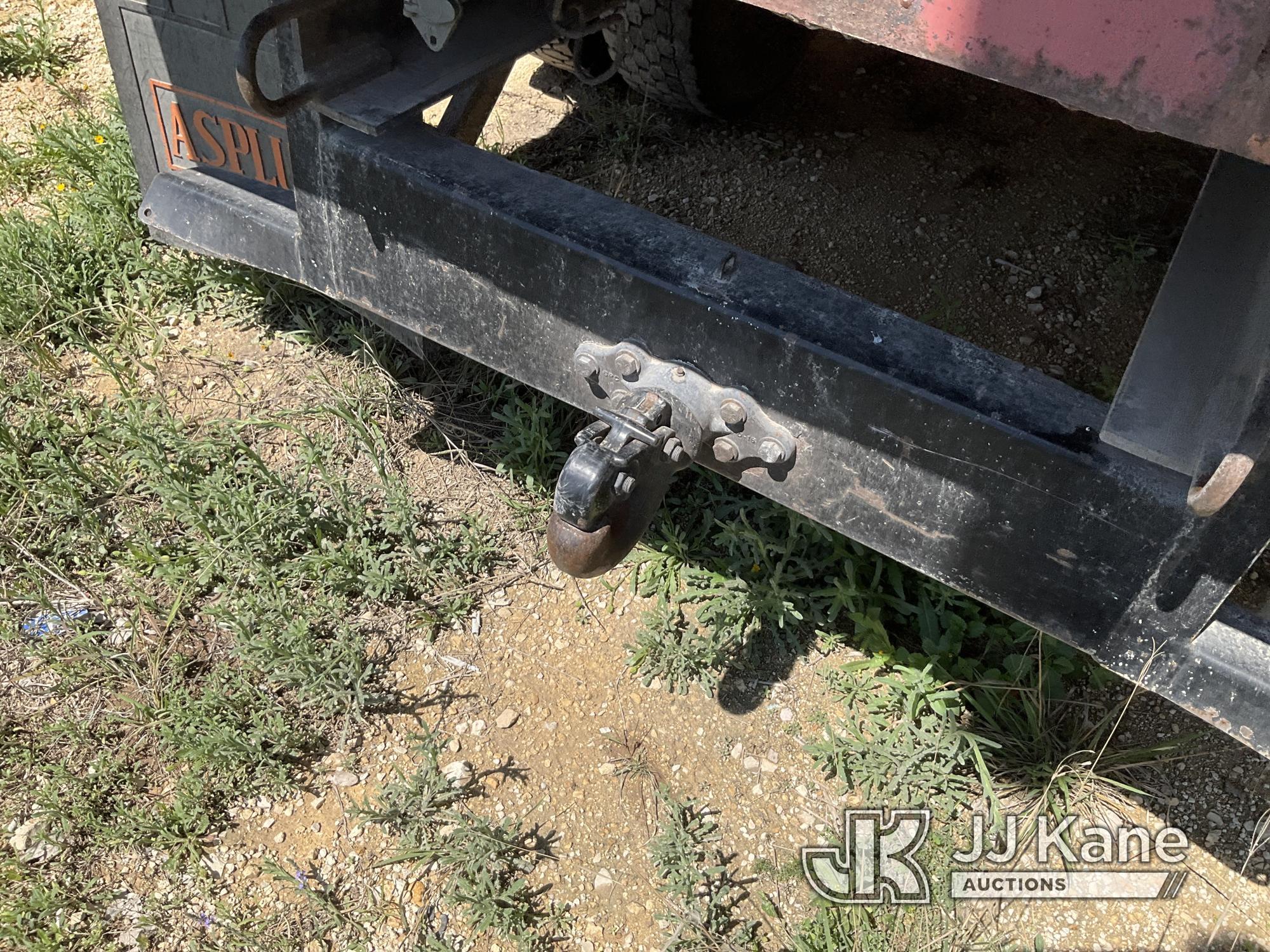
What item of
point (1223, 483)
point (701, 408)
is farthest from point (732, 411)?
point (1223, 483)

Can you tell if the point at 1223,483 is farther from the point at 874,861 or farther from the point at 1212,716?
the point at 874,861

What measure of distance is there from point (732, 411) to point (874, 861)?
101 centimetres

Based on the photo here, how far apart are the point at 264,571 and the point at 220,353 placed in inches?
31.6

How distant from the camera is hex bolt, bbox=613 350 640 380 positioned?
140 cm

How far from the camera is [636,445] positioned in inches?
52.9

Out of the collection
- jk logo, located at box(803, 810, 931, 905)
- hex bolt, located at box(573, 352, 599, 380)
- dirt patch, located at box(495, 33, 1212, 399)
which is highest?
hex bolt, located at box(573, 352, 599, 380)

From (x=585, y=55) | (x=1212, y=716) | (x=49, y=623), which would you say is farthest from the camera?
(x=585, y=55)

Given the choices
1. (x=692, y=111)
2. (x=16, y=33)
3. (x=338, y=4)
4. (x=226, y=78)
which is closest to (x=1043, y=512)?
(x=338, y=4)

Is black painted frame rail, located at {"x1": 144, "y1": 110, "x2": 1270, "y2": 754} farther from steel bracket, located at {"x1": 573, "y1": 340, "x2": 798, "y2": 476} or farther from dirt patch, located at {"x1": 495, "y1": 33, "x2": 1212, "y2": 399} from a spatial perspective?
dirt patch, located at {"x1": 495, "y1": 33, "x2": 1212, "y2": 399}

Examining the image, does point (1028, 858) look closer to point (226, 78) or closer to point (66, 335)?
point (226, 78)

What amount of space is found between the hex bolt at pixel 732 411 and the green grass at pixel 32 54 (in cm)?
336

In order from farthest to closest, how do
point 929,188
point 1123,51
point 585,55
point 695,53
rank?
1. point 585,55
2. point 929,188
3. point 695,53
4. point 1123,51

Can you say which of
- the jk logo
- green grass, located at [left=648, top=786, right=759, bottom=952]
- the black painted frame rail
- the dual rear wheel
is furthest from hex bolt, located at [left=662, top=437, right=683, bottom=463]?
the dual rear wheel

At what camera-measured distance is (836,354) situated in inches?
49.3
